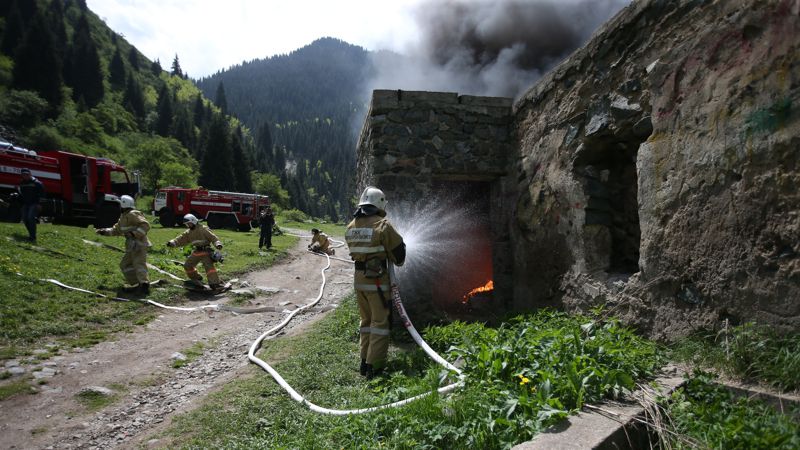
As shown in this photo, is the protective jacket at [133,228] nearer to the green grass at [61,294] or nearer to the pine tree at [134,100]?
the green grass at [61,294]

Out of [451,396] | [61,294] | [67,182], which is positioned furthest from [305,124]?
[451,396]

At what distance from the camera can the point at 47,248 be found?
9.87 metres

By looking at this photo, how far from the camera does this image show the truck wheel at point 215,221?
26067 mm

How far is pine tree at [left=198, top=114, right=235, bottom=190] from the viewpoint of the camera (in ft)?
184

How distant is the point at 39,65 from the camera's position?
2213 inches

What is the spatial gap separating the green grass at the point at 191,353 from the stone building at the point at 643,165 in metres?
3.17

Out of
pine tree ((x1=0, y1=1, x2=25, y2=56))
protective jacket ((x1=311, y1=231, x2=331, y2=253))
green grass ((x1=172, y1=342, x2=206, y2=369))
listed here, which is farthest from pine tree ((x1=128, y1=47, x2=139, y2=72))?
green grass ((x1=172, y1=342, x2=206, y2=369))

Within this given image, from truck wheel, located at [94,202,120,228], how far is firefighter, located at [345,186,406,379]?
16.7 meters

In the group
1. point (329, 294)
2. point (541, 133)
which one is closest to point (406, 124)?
point (541, 133)

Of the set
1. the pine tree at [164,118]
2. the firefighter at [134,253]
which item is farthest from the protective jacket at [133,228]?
the pine tree at [164,118]

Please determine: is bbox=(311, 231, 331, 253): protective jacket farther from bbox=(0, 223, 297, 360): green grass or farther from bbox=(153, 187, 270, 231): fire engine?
bbox=(153, 187, 270, 231): fire engine

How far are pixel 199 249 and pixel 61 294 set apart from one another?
2897 millimetres

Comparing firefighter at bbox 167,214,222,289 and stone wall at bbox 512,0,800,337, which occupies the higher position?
stone wall at bbox 512,0,800,337

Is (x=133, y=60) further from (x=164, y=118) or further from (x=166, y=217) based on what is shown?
(x=166, y=217)
